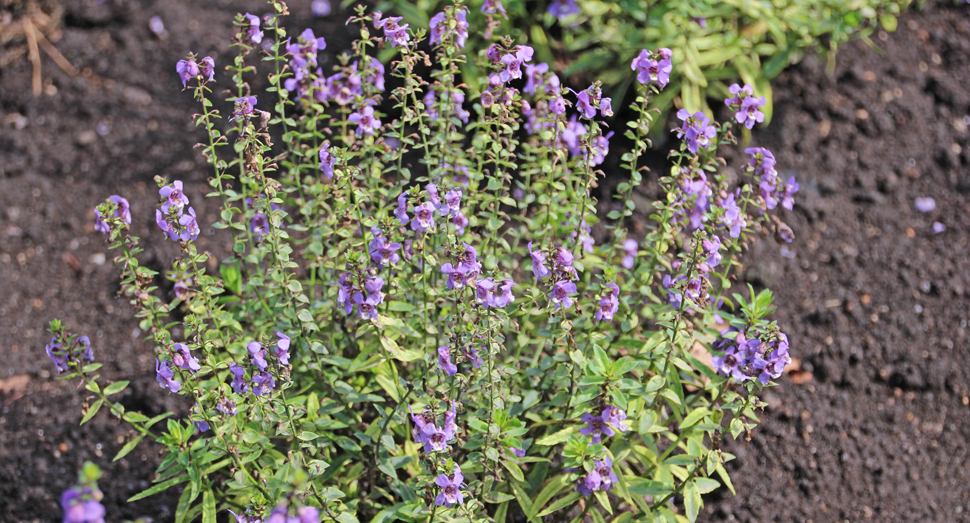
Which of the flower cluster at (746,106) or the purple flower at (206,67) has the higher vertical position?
the purple flower at (206,67)

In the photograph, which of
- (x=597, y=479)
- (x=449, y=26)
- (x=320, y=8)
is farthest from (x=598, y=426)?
(x=320, y=8)

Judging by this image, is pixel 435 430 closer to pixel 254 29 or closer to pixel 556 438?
pixel 556 438

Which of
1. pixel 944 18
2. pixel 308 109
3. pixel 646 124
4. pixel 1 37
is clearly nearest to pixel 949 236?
pixel 944 18

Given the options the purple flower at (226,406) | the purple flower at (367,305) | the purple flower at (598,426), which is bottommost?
the purple flower at (598,426)

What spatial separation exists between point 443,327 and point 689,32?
2517 millimetres

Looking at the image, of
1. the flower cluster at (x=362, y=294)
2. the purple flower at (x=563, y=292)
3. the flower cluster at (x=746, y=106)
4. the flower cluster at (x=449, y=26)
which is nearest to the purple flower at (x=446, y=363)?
the flower cluster at (x=362, y=294)

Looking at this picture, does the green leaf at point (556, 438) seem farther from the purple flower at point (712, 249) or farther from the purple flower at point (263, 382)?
the purple flower at point (263, 382)

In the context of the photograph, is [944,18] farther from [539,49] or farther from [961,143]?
[539,49]

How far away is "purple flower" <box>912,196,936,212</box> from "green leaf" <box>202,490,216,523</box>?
423cm

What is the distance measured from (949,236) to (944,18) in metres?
2.12

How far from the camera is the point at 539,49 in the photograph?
4.90 m

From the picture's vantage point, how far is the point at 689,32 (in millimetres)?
4664

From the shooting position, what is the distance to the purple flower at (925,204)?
488 centimetres

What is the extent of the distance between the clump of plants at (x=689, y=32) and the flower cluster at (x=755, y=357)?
2274mm
